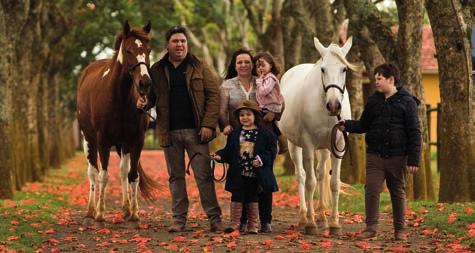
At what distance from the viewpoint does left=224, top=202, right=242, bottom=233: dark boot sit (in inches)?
414

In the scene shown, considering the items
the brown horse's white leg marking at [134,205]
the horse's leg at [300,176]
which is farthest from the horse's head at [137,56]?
the horse's leg at [300,176]

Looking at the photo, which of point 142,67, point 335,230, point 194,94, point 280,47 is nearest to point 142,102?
point 142,67

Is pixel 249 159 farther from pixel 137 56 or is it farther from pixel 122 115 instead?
pixel 122 115

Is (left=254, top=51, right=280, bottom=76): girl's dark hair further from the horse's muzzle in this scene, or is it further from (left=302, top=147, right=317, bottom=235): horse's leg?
the horse's muzzle

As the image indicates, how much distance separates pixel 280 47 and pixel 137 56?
1619 centimetres

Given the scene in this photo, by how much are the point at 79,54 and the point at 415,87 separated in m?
24.0

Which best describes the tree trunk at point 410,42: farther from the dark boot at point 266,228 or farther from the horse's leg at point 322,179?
the dark boot at point 266,228

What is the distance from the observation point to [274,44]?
26.6 metres

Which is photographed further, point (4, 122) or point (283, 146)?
point (4, 122)

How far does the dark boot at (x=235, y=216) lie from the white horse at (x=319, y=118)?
0.88 m

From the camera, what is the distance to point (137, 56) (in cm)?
1084

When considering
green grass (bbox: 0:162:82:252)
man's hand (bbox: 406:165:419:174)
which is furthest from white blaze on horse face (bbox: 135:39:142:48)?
man's hand (bbox: 406:165:419:174)

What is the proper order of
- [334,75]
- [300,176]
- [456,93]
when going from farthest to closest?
[456,93], [300,176], [334,75]

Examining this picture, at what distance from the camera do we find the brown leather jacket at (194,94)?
1080cm
